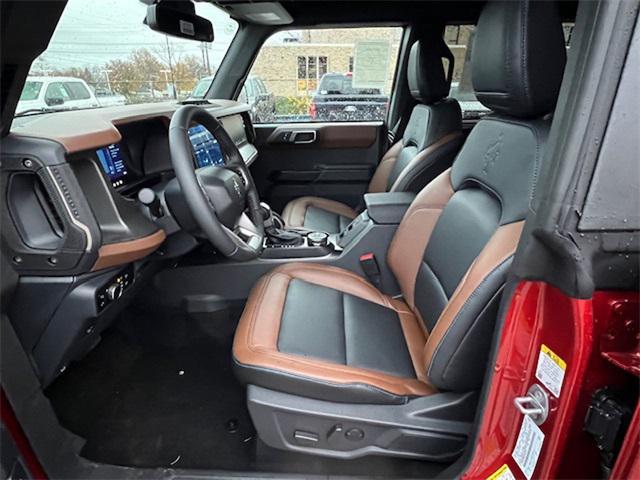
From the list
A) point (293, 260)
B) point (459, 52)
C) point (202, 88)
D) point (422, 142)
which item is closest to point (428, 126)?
point (422, 142)

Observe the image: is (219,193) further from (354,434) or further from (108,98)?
(108,98)

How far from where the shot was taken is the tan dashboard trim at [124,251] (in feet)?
3.27

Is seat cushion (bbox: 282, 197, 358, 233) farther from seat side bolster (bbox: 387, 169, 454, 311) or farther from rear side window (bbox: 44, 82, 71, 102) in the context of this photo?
rear side window (bbox: 44, 82, 71, 102)

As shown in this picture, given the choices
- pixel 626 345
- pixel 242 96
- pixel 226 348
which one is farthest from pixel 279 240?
pixel 242 96

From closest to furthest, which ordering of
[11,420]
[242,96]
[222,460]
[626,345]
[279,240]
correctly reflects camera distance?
[626,345] → [11,420] → [222,460] → [279,240] → [242,96]

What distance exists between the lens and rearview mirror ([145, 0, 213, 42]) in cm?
153

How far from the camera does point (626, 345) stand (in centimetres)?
63

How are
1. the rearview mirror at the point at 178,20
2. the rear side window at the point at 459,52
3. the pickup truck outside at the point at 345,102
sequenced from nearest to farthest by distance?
1. the rearview mirror at the point at 178,20
2. the rear side window at the point at 459,52
3. the pickup truck outside at the point at 345,102

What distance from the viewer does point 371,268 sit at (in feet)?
5.23

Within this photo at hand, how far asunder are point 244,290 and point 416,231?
2.22 ft

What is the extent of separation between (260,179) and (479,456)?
7.64 ft

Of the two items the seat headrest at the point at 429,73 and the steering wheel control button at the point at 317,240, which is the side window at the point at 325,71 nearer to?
the seat headrest at the point at 429,73

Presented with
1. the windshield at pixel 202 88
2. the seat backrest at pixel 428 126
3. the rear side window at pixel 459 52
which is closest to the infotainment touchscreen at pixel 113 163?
the seat backrest at pixel 428 126

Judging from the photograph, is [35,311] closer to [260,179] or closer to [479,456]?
[479,456]
